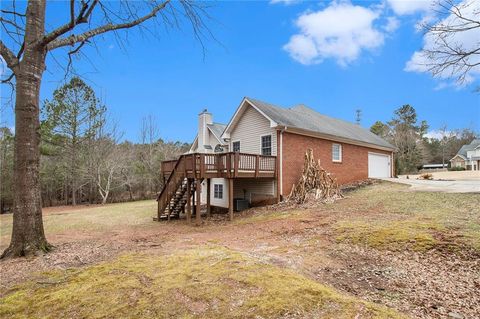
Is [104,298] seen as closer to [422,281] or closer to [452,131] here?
[422,281]

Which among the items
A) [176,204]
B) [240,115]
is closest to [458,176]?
[240,115]

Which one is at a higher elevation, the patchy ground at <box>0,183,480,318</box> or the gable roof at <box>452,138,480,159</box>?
the gable roof at <box>452,138,480,159</box>

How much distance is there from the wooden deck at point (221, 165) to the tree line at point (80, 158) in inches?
695

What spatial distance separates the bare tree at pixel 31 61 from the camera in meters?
6.73

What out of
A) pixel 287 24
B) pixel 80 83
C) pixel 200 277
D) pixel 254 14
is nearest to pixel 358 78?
pixel 287 24

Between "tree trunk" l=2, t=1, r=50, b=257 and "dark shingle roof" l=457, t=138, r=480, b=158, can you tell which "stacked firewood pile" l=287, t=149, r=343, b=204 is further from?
"dark shingle roof" l=457, t=138, r=480, b=158

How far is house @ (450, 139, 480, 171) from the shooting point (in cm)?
4931

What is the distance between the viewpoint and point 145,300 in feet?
13.0

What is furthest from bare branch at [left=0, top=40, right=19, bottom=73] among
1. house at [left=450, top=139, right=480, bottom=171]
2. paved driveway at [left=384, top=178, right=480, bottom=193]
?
house at [left=450, top=139, right=480, bottom=171]

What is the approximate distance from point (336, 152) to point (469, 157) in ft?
162

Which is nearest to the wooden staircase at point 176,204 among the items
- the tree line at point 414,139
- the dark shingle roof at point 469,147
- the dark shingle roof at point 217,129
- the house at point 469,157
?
the dark shingle roof at point 217,129

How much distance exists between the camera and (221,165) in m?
13.2

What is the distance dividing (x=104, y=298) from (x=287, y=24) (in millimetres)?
13796

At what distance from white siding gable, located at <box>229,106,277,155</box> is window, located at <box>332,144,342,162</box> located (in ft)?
17.2
